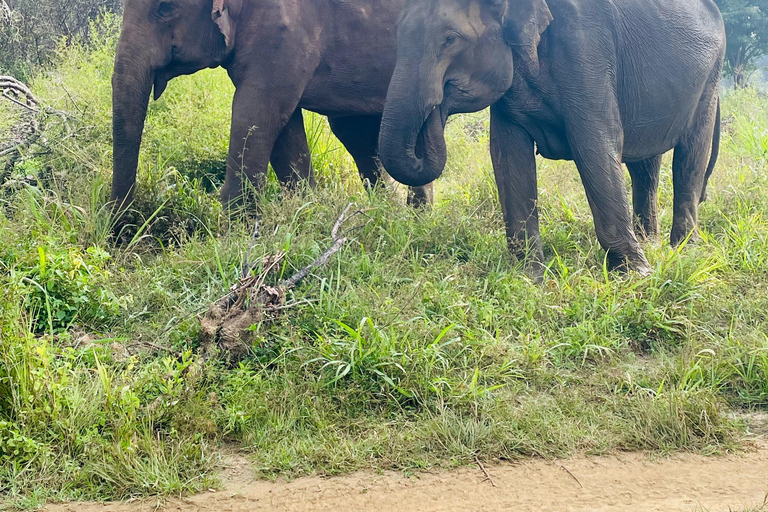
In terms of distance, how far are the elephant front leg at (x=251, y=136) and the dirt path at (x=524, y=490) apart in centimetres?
273

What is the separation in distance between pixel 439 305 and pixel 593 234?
1.88 metres

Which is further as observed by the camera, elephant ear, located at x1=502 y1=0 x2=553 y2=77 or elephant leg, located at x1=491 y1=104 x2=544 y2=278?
elephant leg, located at x1=491 y1=104 x2=544 y2=278

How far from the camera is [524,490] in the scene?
3.09m

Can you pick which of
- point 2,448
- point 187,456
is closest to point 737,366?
point 187,456

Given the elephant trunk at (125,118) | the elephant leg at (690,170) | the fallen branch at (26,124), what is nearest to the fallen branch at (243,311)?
the elephant trunk at (125,118)

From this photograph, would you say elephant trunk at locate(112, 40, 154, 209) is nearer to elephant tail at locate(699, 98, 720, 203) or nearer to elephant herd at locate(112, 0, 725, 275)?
elephant herd at locate(112, 0, 725, 275)

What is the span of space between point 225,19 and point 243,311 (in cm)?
240

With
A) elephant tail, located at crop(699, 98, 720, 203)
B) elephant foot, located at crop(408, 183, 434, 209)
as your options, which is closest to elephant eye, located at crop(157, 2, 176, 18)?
elephant foot, located at crop(408, 183, 434, 209)

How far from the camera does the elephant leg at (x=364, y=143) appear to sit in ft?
22.1

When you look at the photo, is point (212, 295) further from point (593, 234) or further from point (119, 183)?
point (593, 234)

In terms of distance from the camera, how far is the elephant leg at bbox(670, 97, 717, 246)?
589 cm

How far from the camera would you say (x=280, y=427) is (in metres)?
3.46

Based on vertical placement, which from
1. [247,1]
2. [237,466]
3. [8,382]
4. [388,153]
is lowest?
[237,466]

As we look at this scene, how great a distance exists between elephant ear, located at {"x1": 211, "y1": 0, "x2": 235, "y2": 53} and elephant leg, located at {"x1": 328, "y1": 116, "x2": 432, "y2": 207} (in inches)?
52.0
